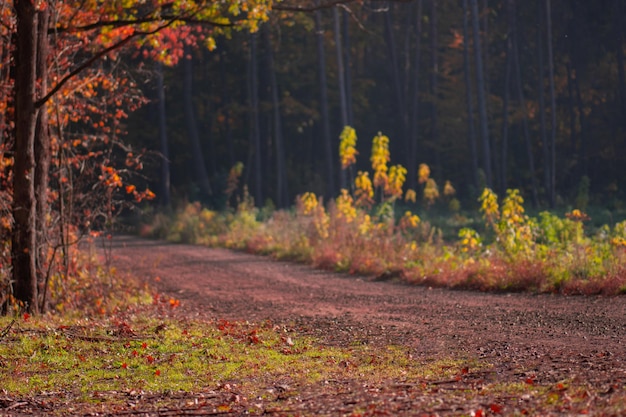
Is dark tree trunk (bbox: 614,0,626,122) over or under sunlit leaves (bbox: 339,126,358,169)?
over

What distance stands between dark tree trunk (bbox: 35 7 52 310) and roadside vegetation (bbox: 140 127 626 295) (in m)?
6.69

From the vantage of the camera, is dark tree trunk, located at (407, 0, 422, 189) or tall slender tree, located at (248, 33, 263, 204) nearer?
tall slender tree, located at (248, 33, 263, 204)

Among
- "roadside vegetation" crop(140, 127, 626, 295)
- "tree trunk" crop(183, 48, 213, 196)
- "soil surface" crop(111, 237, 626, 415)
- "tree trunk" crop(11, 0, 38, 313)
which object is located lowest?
"soil surface" crop(111, 237, 626, 415)

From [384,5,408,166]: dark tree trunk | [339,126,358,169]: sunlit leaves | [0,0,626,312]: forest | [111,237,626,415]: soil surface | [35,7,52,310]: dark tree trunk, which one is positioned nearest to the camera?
[111,237,626,415]: soil surface

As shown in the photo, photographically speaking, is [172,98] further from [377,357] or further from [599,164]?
[377,357]

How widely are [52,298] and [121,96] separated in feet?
10.8

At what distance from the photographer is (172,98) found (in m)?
48.7

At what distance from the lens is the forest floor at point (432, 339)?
20.2 ft

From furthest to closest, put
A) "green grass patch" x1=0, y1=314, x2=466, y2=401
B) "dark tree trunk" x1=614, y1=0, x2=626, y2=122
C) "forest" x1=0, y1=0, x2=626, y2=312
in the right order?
"dark tree trunk" x1=614, y1=0, x2=626, y2=122, "forest" x1=0, y1=0, x2=626, y2=312, "green grass patch" x1=0, y1=314, x2=466, y2=401

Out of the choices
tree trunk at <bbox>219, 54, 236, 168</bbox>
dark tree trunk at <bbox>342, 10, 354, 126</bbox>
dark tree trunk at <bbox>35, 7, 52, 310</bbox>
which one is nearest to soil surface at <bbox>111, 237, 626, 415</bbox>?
dark tree trunk at <bbox>35, 7, 52, 310</bbox>


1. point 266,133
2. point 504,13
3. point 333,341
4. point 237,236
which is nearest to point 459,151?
point 504,13

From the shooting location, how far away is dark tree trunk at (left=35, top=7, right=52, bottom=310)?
467 inches

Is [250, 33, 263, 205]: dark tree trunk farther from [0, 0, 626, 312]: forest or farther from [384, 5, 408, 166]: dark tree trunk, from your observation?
[384, 5, 408, 166]: dark tree trunk

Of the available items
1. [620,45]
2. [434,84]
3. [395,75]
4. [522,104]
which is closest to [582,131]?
[522,104]
